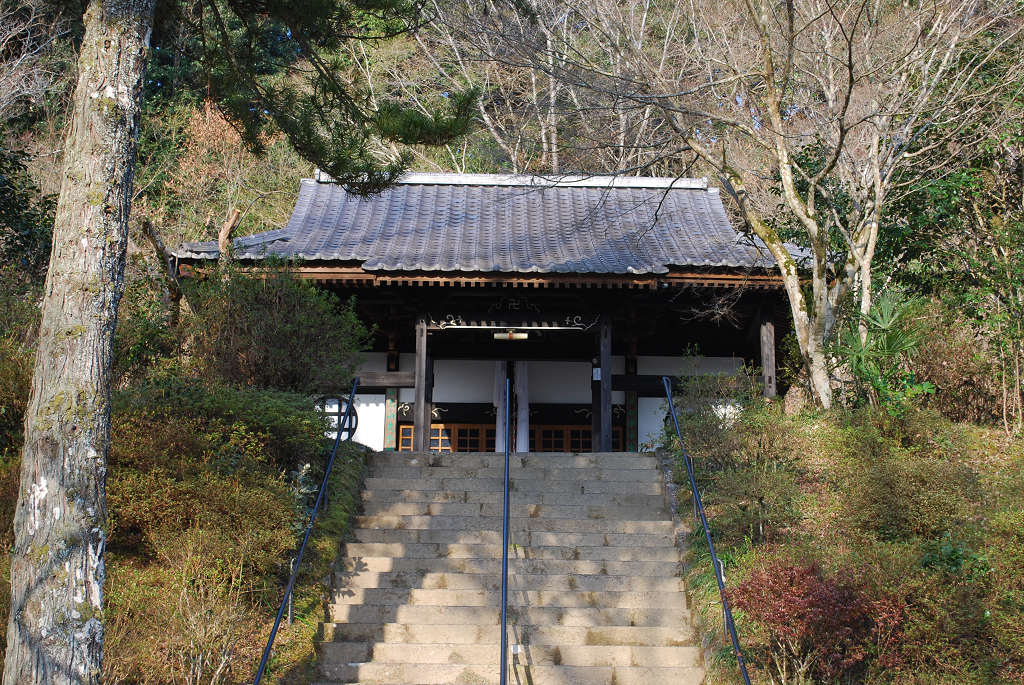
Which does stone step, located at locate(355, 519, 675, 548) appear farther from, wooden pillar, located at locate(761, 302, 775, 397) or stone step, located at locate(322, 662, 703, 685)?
wooden pillar, located at locate(761, 302, 775, 397)

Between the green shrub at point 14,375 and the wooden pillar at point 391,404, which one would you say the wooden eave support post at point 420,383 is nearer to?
the wooden pillar at point 391,404

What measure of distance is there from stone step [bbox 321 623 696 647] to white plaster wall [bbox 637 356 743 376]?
675cm

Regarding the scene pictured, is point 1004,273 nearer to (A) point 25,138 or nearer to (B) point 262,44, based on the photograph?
(B) point 262,44

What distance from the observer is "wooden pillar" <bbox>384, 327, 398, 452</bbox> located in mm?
12578

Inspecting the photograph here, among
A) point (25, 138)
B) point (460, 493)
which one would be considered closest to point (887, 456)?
point (460, 493)

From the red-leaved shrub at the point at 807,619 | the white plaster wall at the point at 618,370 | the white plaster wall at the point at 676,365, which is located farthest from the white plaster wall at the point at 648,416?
the red-leaved shrub at the point at 807,619

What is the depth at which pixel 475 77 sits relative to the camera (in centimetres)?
2288

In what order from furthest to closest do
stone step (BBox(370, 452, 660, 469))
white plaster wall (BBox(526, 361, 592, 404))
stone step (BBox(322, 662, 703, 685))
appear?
white plaster wall (BBox(526, 361, 592, 404))
stone step (BBox(370, 452, 660, 469))
stone step (BBox(322, 662, 703, 685))

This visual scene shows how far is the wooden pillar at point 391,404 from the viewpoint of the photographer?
→ 12578 millimetres

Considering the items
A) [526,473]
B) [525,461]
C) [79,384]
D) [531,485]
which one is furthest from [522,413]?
[79,384]

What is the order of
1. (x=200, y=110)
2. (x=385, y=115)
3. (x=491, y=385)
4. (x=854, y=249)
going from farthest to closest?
(x=200, y=110), (x=491, y=385), (x=854, y=249), (x=385, y=115)

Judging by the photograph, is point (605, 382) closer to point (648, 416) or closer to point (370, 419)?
point (648, 416)

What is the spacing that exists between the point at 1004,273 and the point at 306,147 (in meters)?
8.36

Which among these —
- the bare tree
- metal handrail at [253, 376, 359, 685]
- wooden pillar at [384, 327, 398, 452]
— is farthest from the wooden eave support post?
the bare tree
